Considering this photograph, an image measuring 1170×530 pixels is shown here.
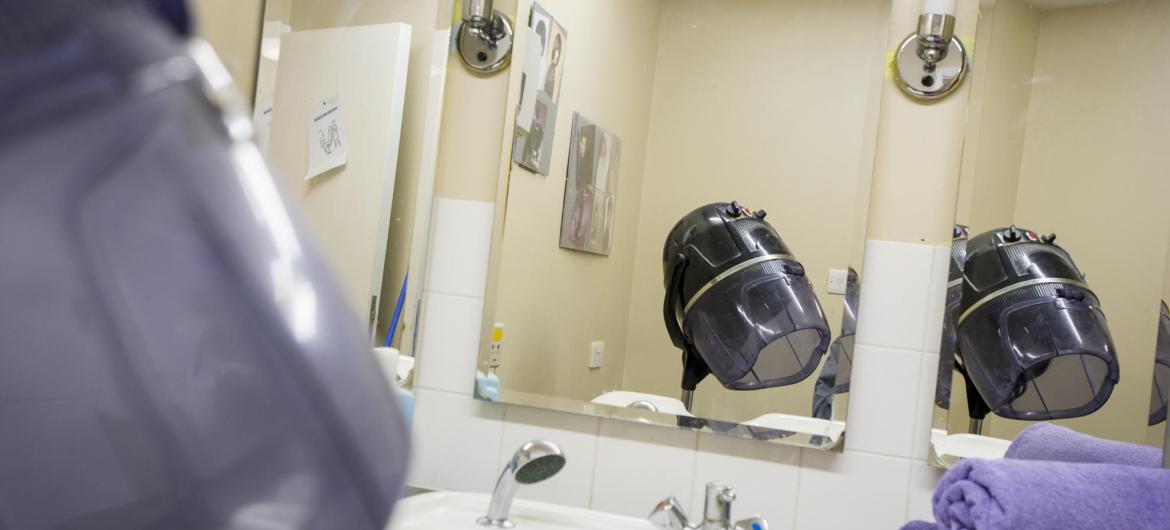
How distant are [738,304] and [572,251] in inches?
11.1

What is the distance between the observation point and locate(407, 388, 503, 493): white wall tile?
1572 mm

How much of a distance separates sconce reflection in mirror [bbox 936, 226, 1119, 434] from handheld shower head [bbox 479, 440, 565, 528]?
584 millimetres

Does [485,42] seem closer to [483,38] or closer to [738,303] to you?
[483,38]

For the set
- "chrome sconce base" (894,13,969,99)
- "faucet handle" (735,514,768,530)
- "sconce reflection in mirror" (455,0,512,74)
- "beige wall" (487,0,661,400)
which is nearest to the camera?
"faucet handle" (735,514,768,530)

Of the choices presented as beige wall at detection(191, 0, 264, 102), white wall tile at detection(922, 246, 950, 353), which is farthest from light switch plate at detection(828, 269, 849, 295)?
beige wall at detection(191, 0, 264, 102)

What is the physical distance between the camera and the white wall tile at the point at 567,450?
152 centimetres

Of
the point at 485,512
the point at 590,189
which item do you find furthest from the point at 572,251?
the point at 485,512

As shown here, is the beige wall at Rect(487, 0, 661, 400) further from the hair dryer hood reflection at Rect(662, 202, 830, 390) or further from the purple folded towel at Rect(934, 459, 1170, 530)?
the purple folded towel at Rect(934, 459, 1170, 530)

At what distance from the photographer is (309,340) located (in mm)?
134

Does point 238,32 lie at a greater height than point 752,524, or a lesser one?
greater

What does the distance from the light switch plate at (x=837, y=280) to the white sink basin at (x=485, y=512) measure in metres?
0.45

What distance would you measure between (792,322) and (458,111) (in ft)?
2.21

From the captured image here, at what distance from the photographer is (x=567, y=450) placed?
1529 millimetres

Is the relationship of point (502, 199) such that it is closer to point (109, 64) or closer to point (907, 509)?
point (907, 509)
